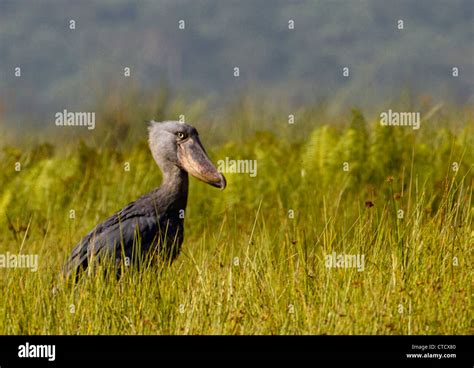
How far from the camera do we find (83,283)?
6344mm

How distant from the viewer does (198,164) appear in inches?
317

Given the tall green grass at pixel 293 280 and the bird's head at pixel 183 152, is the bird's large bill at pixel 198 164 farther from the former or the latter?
the tall green grass at pixel 293 280

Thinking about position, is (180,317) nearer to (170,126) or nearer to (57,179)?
(170,126)

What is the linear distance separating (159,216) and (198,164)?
0.65 m

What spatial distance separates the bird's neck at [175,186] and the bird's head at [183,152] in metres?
0.06

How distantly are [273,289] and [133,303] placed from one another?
2.95ft

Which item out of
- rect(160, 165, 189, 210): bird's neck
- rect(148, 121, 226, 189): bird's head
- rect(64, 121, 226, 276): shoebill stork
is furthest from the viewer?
rect(148, 121, 226, 189): bird's head

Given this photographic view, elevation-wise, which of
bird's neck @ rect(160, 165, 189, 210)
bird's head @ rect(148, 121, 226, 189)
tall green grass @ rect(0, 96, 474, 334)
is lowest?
tall green grass @ rect(0, 96, 474, 334)

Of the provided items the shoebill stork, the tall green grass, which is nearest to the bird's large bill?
the shoebill stork

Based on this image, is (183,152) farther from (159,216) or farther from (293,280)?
(293,280)

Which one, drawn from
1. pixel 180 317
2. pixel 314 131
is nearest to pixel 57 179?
pixel 314 131

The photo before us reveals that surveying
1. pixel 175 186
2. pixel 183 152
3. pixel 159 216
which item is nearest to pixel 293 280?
pixel 159 216

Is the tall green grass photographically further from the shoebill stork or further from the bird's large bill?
the bird's large bill

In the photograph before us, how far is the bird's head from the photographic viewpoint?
317 inches
